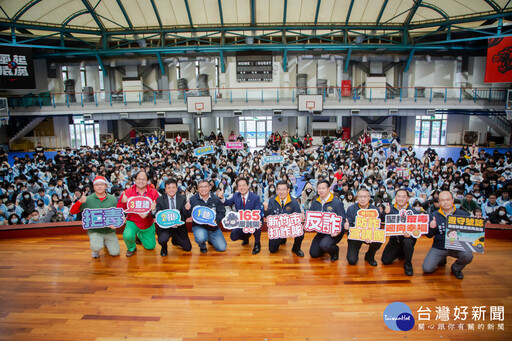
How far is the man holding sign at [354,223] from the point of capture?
165 inches

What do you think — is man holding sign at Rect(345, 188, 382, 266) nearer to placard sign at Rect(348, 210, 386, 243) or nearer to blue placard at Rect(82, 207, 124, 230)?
placard sign at Rect(348, 210, 386, 243)

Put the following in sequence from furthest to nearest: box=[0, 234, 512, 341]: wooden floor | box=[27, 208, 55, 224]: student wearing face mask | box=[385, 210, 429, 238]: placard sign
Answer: box=[27, 208, 55, 224]: student wearing face mask
box=[385, 210, 429, 238]: placard sign
box=[0, 234, 512, 341]: wooden floor

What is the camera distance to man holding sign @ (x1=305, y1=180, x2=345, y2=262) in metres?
4.42

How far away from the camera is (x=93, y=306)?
3.55 metres

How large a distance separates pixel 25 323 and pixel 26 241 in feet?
9.18

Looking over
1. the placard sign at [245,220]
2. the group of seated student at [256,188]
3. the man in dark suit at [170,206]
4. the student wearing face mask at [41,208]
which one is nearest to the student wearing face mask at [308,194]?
the group of seated student at [256,188]

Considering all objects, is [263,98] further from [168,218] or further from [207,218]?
[168,218]

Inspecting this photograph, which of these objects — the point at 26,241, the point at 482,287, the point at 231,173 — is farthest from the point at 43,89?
the point at 482,287

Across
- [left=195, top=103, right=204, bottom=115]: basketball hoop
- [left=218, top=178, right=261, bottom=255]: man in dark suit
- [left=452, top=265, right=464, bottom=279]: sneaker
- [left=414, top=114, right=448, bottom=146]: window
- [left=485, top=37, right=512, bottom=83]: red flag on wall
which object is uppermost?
[left=485, top=37, right=512, bottom=83]: red flag on wall

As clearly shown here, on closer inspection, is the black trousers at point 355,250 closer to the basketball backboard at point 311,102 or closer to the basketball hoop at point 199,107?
the basketball backboard at point 311,102

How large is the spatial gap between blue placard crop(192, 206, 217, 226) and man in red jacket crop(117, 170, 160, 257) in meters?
0.63

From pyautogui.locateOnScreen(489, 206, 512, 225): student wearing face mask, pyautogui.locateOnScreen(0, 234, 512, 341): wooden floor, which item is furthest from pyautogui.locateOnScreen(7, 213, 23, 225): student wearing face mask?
pyautogui.locateOnScreen(489, 206, 512, 225): student wearing face mask

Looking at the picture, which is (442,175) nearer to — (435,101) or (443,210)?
(443,210)

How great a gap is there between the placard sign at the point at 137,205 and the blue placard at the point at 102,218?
0.54ft
